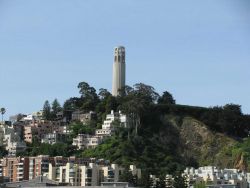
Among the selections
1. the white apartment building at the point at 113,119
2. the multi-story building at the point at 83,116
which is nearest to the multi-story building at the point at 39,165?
the white apartment building at the point at 113,119

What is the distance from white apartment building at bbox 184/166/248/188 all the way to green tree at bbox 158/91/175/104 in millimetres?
12029

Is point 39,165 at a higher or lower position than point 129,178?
higher

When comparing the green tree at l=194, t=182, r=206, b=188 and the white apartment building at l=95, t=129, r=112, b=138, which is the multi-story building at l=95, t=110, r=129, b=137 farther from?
the green tree at l=194, t=182, r=206, b=188

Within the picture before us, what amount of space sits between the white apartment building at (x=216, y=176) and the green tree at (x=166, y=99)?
1203cm

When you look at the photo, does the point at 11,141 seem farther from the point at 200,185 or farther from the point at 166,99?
the point at 200,185

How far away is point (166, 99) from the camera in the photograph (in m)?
80.8

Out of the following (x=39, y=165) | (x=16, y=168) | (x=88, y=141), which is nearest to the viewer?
(x=39, y=165)

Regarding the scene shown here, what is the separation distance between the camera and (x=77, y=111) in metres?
80.9

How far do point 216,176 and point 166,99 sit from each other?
1541 cm

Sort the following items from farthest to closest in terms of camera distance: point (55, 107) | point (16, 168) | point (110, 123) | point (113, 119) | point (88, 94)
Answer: point (55, 107)
point (88, 94)
point (113, 119)
point (110, 123)
point (16, 168)

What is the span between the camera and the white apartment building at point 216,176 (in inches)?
2574

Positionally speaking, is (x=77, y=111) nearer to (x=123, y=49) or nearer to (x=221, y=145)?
(x=123, y=49)

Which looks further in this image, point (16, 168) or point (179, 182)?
point (16, 168)

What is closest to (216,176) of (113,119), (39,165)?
(113,119)
